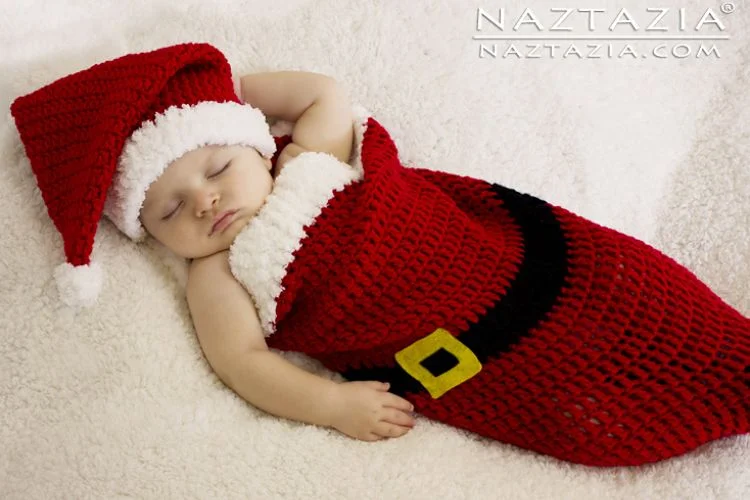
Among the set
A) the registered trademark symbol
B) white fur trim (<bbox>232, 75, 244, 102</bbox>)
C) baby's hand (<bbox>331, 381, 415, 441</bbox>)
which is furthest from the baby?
the registered trademark symbol

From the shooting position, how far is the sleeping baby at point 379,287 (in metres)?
0.96

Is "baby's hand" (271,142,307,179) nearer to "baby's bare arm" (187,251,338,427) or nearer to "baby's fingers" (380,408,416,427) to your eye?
"baby's bare arm" (187,251,338,427)

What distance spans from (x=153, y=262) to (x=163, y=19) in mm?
415

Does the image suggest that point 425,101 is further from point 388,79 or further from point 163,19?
point 163,19

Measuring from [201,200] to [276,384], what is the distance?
27cm

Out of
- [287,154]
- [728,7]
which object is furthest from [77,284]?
[728,7]

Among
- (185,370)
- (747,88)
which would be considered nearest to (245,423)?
(185,370)

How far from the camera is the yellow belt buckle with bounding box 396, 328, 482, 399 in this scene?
100cm

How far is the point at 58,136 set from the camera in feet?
3.28

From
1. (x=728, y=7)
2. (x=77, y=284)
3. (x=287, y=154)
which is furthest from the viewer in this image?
(x=728, y=7)

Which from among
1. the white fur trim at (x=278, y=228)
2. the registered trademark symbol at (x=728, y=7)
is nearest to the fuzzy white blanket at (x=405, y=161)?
the registered trademark symbol at (x=728, y=7)

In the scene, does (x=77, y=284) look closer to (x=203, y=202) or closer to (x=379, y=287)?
(x=203, y=202)

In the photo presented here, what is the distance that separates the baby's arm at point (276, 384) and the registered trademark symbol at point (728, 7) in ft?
3.04

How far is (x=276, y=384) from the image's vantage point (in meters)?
0.99
